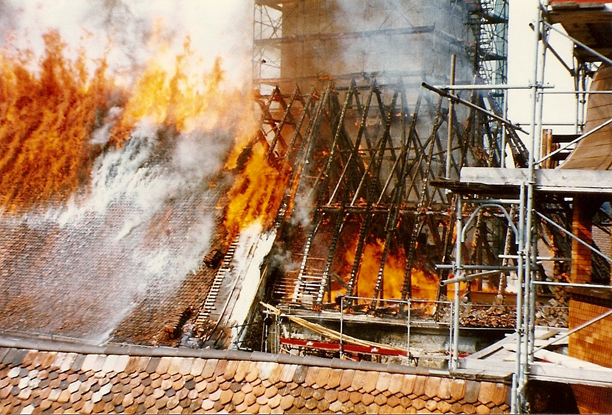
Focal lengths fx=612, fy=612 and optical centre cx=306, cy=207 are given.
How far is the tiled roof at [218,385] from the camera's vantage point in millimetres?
8344

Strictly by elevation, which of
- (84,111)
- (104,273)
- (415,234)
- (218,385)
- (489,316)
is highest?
(84,111)

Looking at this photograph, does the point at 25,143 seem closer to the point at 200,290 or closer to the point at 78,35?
the point at 78,35

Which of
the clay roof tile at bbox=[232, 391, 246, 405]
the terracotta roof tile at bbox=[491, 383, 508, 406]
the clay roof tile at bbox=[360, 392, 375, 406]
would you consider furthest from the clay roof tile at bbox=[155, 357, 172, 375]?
the terracotta roof tile at bbox=[491, 383, 508, 406]

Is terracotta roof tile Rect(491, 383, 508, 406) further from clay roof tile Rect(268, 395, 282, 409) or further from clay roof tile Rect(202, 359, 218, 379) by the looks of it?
clay roof tile Rect(202, 359, 218, 379)

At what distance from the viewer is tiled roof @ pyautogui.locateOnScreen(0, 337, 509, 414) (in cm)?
834

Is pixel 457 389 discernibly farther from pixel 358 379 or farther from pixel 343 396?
pixel 343 396

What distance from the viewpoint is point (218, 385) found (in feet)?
29.3

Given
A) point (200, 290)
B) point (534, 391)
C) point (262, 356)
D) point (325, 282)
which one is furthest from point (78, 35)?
point (534, 391)

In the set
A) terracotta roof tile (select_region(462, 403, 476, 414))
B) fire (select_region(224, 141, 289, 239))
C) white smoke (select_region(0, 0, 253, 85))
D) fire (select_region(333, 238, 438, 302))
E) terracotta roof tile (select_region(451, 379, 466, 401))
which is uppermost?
white smoke (select_region(0, 0, 253, 85))

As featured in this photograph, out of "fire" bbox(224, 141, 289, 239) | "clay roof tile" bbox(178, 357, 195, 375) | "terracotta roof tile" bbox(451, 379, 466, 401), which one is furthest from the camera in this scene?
"fire" bbox(224, 141, 289, 239)

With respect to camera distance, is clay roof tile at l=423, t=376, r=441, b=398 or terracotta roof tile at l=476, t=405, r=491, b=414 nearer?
terracotta roof tile at l=476, t=405, r=491, b=414

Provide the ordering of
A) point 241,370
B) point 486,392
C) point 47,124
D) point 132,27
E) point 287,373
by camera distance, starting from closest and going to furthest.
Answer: point 486,392, point 287,373, point 241,370, point 47,124, point 132,27

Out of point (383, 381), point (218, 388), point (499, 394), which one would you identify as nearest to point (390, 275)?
point (383, 381)

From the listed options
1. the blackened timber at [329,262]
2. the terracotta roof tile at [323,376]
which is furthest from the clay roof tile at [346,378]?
the blackened timber at [329,262]
